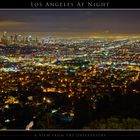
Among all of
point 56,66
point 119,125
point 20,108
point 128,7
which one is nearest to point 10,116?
point 20,108

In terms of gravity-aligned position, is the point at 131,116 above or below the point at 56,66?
below

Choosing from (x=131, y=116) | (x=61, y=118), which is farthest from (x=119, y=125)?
(x=61, y=118)

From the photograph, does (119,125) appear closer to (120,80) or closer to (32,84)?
(120,80)

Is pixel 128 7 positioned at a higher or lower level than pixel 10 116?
higher

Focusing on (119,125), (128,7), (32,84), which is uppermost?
(128,7)

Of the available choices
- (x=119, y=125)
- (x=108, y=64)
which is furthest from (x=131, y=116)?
(x=108, y=64)

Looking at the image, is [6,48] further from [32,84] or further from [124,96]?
[124,96]
